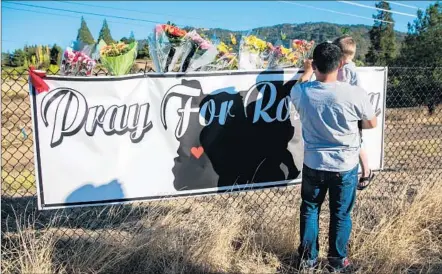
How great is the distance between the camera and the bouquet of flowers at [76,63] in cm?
347

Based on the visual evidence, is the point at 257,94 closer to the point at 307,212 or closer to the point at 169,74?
the point at 169,74

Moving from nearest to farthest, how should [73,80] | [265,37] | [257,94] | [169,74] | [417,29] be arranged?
[73,80] < [169,74] < [257,94] < [265,37] < [417,29]

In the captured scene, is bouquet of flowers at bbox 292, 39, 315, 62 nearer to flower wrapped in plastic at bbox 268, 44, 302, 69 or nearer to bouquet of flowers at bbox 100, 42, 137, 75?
flower wrapped in plastic at bbox 268, 44, 302, 69

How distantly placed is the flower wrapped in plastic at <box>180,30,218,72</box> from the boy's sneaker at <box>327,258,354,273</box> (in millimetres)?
2057

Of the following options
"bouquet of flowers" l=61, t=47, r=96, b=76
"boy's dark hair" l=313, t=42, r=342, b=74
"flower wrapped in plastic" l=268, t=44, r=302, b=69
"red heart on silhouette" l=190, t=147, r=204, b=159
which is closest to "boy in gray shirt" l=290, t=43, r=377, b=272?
"boy's dark hair" l=313, t=42, r=342, b=74

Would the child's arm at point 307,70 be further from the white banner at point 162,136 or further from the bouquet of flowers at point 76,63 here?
the bouquet of flowers at point 76,63

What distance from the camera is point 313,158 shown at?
3498mm

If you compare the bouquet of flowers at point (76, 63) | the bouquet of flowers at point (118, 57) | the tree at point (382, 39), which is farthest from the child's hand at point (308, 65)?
the tree at point (382, 39)

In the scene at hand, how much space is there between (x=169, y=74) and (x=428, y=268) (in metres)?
2.82

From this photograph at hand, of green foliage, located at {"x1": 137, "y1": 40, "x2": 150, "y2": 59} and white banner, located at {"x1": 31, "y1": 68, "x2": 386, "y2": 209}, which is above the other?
green foliage, located at {"x1": 137, "y1": 40, "x2": 150, "y2": 59}

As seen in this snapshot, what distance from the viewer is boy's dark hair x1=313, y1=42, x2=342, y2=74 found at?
3336mm

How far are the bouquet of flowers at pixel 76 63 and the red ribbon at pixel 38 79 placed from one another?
200 millimetres

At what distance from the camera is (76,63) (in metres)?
3.49

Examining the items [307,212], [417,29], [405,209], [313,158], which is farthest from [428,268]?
[417,29]
